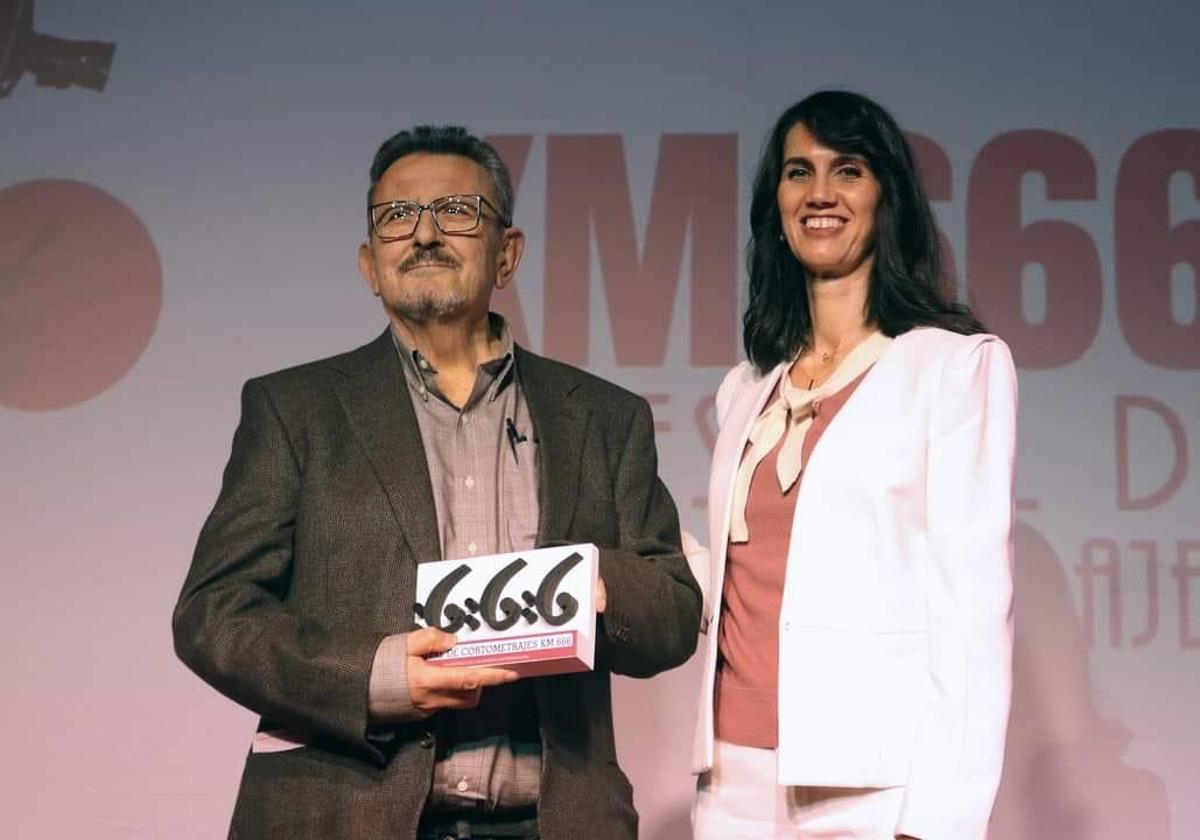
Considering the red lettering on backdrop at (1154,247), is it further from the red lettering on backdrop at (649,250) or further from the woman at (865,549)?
the woman at (865,549)

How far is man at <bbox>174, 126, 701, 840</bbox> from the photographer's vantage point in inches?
92.8

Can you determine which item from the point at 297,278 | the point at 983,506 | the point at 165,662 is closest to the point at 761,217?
the point at 983,506

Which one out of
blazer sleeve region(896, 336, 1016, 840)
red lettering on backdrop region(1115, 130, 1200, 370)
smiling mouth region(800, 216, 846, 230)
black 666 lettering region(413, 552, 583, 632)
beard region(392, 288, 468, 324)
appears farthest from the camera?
red lettering on backdrop region(1115, 130, 1200, 370)

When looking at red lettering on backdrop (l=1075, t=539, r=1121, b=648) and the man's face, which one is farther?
red lettering on backdrop (l=1075, t=539, r=1121, b=648)

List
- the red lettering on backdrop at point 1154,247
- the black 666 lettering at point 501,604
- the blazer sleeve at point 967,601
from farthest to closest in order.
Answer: the red lettering on backdrop at point 1154,247
the blazer sleeve at point 967,601
the black 666 lettering at point 501,604

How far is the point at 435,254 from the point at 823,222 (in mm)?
672

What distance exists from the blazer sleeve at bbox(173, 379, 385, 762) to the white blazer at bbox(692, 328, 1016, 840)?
63cm

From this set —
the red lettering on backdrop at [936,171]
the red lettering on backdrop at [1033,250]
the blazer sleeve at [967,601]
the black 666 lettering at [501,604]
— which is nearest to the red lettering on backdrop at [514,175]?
the red lettering on backdrop at [936,171]

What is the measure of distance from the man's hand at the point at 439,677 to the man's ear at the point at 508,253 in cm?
78

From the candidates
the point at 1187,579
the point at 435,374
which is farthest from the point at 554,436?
the point at 1187,579

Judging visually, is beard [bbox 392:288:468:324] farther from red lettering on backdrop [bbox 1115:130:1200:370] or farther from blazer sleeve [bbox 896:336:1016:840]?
red lettering on backdrop [bbox 1115:130:1200:370]

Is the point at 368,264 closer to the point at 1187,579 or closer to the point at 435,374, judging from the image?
the point at 435,374

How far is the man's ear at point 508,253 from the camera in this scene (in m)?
2.87

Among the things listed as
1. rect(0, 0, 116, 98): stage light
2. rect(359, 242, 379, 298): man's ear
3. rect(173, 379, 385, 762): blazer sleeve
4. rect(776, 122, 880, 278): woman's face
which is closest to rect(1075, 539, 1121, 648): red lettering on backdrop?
rect(776, 122, 880, 278): woman's face
